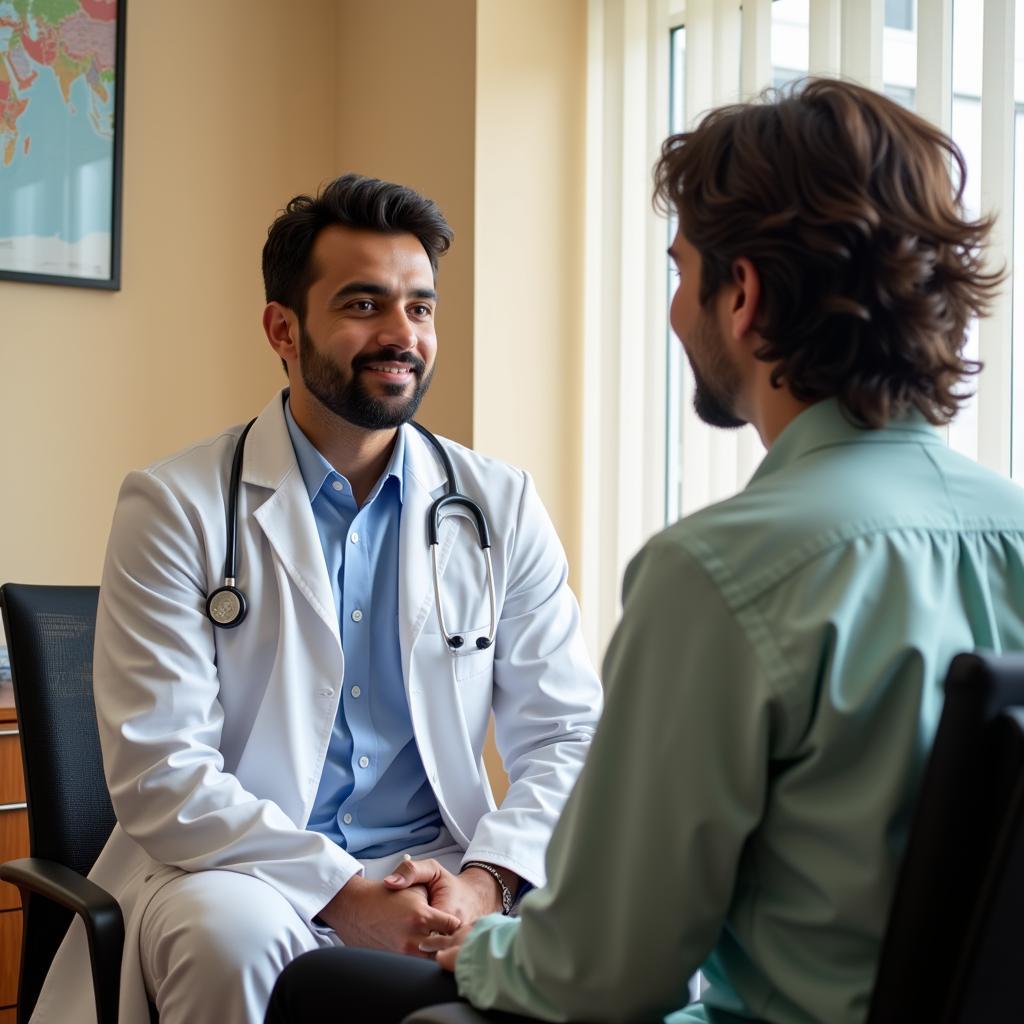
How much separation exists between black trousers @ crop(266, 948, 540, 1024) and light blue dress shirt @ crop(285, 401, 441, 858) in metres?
0.59

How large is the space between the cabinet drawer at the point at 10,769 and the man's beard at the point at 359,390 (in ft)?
2.84

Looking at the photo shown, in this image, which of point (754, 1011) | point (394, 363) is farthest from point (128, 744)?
point (754, 1011)

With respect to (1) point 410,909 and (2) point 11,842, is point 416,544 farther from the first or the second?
(2) point 11,842

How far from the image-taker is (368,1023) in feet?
3.61

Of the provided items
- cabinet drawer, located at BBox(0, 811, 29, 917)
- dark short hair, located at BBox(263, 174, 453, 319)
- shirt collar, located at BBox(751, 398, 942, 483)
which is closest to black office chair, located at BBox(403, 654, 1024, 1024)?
shirt collar, located at BBox(751, 398, 942, 483)

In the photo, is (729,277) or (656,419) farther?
(656,419)

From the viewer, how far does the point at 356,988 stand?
1.11 meters

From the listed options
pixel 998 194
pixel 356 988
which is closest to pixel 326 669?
pixel 356 988

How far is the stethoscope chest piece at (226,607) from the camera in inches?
68.1

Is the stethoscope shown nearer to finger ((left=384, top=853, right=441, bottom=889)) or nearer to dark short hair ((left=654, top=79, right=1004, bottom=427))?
finger ((left=384, top=853, right=441, bottom=889))

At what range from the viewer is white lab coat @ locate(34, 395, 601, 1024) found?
5.33ft

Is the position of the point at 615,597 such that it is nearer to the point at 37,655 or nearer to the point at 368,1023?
the point at 37,655

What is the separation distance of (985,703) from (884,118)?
0.46m

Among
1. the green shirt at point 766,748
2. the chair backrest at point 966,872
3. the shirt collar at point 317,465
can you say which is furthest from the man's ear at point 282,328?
the chair backrest at point 966,872
